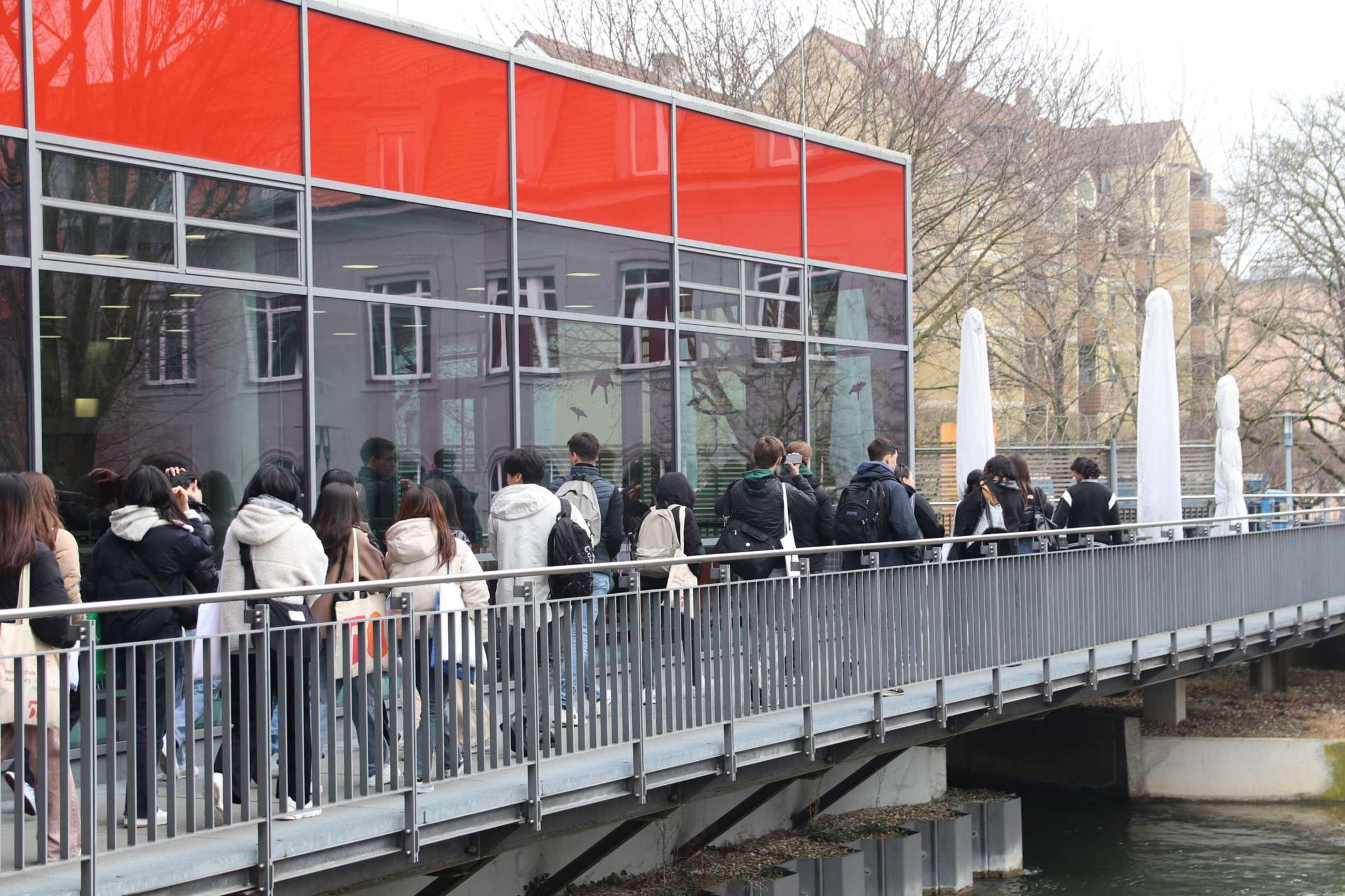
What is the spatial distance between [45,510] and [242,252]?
400 centimetres

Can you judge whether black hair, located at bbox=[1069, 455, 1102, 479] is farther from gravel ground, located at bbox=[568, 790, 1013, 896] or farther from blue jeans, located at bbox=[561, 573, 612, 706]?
blue jeans, located at bbox=[561, 573, 612, 706]

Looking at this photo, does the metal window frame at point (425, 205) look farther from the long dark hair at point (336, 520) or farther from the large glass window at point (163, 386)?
the long dark hair at point (336, 520)

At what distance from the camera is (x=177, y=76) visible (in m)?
10.1

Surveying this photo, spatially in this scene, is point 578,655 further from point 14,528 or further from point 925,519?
point 925,519

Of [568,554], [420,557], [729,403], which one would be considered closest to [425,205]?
[729,403]

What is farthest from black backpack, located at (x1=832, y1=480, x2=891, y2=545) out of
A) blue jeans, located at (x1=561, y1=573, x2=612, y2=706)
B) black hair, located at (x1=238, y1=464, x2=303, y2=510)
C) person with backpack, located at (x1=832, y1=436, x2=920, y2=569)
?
black hair, located at (x1=238, y1=464, x2=303, y2=510)

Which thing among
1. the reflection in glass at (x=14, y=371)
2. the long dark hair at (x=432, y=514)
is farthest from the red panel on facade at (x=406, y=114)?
the long dark hair at (x=432, y=514)

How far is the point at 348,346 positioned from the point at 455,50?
8.79 ft

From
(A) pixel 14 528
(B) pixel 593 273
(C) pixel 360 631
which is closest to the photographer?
(A) pixel 14 528

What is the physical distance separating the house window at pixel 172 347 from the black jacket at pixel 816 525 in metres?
3.91

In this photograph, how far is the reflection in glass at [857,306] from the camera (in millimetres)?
16125

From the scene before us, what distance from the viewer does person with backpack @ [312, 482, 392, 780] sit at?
21.6 feet

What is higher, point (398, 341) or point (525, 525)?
point (398, 341)

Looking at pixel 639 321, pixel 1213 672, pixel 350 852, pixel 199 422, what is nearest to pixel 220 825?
pixel 350 852
